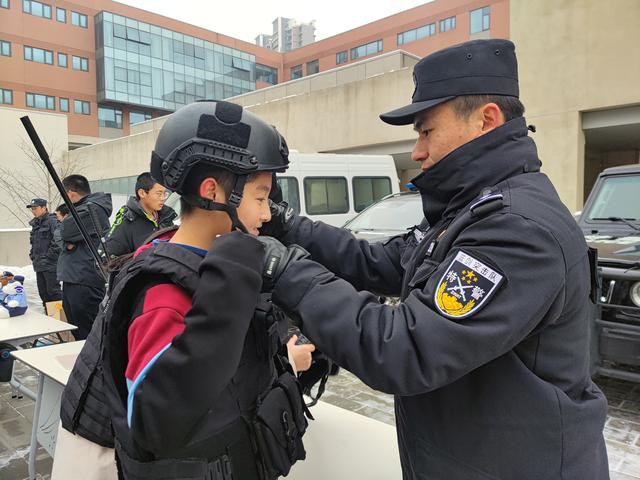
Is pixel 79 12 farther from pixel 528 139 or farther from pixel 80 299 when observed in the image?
pixel 528 139

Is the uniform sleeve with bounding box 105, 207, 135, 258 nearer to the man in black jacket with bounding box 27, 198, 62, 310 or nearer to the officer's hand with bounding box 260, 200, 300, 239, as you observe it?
the officer's hand with bounding box 260, 200, 300, 239

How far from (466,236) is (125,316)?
0.88 meters

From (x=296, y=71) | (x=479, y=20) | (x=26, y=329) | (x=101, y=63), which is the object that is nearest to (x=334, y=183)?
(x=26, y=329)

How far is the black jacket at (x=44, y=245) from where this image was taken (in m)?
7.31

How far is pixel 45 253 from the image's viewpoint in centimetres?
756

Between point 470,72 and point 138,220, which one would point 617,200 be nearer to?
point 470,72

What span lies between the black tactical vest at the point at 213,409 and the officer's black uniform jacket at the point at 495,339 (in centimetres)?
23

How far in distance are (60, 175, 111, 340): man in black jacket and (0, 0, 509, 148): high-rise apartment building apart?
37.3 meters

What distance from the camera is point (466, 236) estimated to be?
1216 mm

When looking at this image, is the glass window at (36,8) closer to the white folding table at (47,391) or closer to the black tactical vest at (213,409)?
the white folding table at (47,391)

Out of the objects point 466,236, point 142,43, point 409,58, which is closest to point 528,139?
point 466,236

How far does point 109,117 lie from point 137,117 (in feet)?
8.99

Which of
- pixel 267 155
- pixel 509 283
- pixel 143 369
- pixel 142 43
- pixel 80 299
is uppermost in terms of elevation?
pixel 142 43

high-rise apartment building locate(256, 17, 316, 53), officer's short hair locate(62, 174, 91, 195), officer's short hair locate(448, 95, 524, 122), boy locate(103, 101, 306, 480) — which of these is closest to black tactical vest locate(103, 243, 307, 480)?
boy locate(103, 101, 306, 480)
